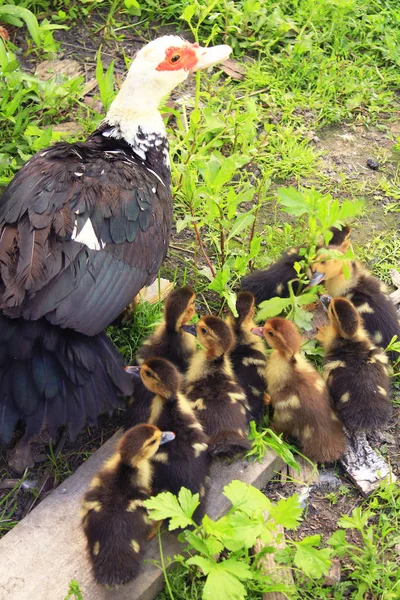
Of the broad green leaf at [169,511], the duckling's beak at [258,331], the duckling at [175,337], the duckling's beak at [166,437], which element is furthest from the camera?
the duckling's beak at [258,331]

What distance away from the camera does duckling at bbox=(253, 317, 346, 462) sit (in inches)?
128

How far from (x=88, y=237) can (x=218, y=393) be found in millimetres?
836

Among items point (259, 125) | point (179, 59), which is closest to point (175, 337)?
point (179, 59)

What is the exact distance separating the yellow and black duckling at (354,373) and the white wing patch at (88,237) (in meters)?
1.07

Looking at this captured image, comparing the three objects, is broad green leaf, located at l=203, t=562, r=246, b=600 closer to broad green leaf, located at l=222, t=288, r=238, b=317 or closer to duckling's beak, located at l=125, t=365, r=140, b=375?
duckling's beak, located at l=125, t=365, r=140, b=375

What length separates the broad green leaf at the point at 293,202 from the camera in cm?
333

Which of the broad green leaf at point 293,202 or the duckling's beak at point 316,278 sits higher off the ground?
the broad green leaf at point 293,202

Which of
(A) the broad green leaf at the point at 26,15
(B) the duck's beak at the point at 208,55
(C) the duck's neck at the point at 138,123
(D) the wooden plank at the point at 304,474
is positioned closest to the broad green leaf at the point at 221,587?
(D) the wooden plank at the point at 304,474

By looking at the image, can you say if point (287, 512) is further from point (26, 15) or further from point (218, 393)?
point (26, 15)

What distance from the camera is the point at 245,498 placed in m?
2.63

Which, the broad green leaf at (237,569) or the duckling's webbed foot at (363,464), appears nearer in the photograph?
the broad green leaf at (237,569)

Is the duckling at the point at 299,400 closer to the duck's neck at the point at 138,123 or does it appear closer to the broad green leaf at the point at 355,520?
the broad green leaf at the point at 355,520

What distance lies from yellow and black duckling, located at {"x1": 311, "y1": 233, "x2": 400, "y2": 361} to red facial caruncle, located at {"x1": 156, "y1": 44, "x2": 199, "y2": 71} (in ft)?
3.84

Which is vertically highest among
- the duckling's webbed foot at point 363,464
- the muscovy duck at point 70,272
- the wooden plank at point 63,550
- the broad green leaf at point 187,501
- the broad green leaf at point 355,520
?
the muscovy duck at point 70,272
